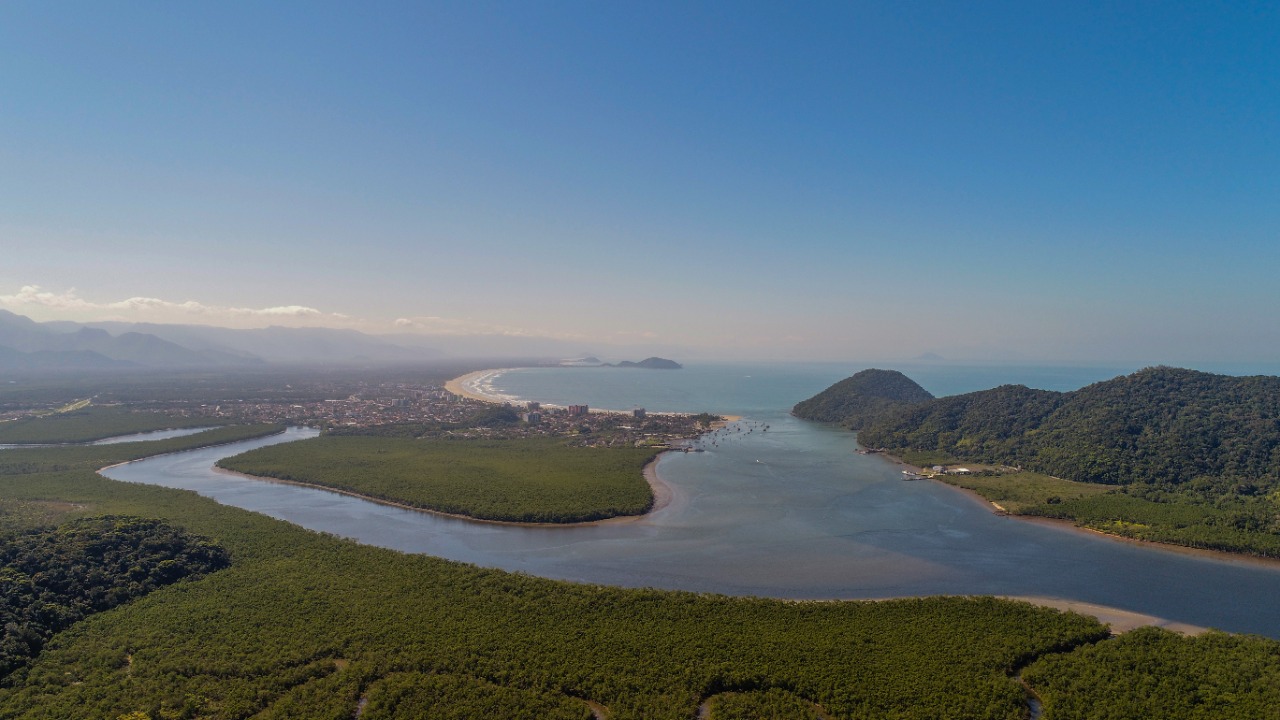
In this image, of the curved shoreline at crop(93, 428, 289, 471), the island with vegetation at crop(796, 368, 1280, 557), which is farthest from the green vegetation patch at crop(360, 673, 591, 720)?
the curved shoreline at crop(93, 428, 289, 471)

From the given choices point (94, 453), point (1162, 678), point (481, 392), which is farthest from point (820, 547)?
Answer: point (481, 392)

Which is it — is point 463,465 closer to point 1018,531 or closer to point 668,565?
point 668,565

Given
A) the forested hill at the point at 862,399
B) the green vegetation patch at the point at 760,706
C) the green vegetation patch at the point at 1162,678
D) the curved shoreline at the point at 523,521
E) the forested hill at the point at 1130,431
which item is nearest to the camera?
the green vegetation patch at the point at 1162,678

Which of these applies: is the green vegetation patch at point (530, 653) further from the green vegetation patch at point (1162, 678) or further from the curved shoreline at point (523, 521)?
the curved shoreline at point (523, 521)

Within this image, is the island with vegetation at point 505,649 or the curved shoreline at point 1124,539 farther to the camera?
the curved shoreline at point 1124,539

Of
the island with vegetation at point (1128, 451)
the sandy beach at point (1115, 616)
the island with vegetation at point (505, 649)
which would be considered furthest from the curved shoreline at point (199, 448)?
the island with vegetation at point (1128, 451)

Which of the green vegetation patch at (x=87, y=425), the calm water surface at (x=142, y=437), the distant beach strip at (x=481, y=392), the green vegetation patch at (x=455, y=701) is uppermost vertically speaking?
the distant beach strip at (x=481, y=392)

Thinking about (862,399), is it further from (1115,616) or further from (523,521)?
(523,521)

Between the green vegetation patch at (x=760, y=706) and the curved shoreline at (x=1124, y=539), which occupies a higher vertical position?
the curved shoreline at (x=1124, y=539)
